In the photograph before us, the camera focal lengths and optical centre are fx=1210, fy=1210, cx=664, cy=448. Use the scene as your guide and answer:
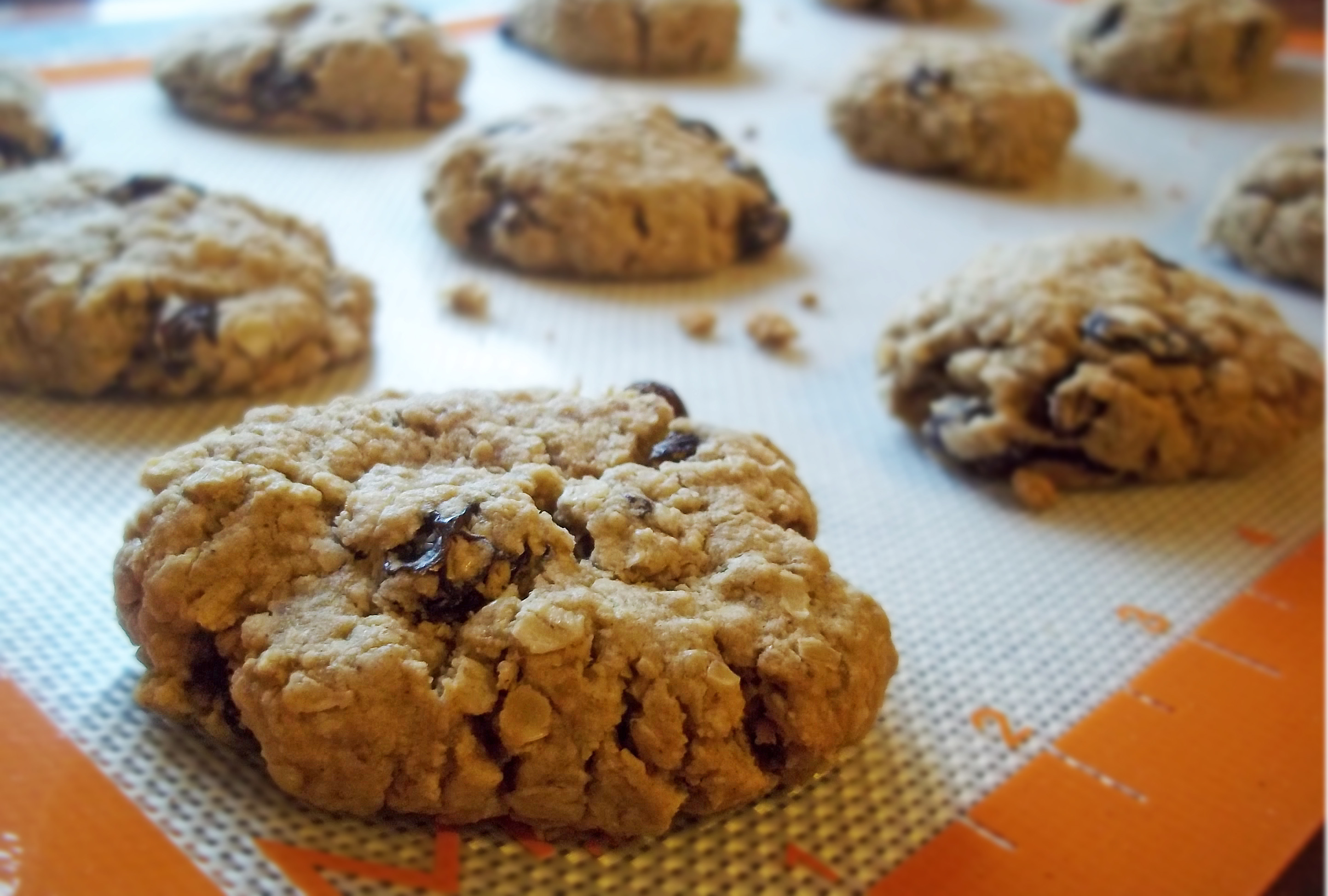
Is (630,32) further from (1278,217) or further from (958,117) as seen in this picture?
(1278,217)

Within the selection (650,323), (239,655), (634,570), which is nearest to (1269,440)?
(650,323)

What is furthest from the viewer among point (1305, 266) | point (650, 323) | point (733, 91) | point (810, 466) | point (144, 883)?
point (733, 91)

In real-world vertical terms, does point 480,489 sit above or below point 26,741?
above

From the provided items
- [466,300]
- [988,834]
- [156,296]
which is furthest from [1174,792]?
[156,296]

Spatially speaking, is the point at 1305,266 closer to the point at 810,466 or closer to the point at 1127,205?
the point at 1127,205

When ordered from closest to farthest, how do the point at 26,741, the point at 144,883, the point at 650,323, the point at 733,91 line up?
1. the point at 144,883
2. the point at 26,741
3. the point at 650,323
4. the point at 733,91

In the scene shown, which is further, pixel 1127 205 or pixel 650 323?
pixel 1127 205

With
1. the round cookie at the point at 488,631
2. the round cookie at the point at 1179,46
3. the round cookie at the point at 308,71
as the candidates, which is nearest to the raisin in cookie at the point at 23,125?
the round cookie at the point at 308,71
